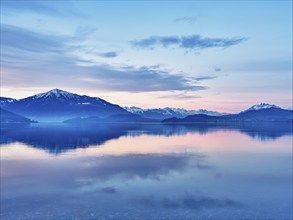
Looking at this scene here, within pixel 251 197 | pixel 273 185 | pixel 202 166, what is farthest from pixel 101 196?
pixel 202 166

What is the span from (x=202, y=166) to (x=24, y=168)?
73.4 ft

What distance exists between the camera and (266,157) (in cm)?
4900

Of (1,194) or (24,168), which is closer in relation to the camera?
(1,194)

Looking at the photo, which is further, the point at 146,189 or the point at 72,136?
the point at 72,136

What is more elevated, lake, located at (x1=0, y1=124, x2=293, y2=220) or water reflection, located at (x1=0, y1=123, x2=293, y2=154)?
water reflection, located at (x1=0, y1=123, x2=293, y2=154)

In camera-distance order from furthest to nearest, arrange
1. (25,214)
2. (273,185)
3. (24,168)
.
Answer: (24,168), (273,185), (25,214)

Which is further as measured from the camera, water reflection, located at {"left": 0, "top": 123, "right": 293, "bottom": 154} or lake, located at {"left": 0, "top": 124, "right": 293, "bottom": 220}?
water reflection, located at {"left": 0, "top": 123, "right": 293, "bottom": 154}

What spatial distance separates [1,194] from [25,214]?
19.9ft

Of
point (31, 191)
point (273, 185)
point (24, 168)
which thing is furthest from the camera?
point (24, 168)

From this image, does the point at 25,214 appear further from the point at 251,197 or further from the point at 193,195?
the point at 251,197

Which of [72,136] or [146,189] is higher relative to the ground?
[72,136]

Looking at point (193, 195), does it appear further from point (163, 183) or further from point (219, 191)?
point (163, 183)

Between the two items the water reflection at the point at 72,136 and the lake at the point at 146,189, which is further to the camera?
the water reflection at the point at 72,136

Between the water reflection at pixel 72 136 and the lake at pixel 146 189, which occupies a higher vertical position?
the water reflection at pixel 72 136
